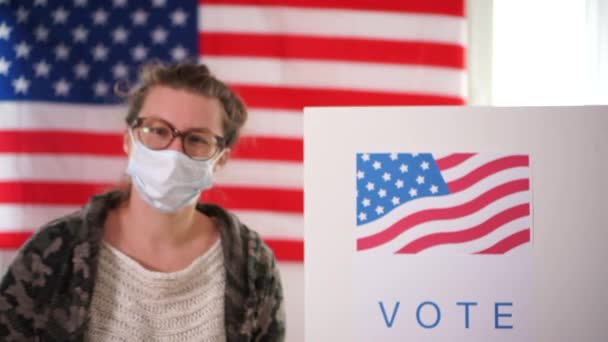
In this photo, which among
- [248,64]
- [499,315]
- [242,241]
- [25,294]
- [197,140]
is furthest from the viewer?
[248,64]

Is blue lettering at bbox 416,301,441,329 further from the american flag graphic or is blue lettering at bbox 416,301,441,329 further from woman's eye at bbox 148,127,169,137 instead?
woman's eye at bbox 148,127,169,137

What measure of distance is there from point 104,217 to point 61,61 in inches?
32.4

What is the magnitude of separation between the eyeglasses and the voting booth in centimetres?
58

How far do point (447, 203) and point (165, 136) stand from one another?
0.77 metres

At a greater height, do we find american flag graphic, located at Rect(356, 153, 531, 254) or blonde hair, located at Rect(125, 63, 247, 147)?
blonde hair, located at Rect(125, 63, 247, 147)

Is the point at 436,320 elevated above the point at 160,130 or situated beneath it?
situated beneath

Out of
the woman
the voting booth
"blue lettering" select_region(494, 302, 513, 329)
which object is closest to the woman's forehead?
the woman

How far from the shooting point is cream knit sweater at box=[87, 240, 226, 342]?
1.41m

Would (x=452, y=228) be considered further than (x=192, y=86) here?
No

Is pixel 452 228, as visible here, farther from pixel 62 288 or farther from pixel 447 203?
pixel 62 288

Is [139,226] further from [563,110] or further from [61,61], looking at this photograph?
[563,110]

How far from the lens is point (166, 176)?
1403mm

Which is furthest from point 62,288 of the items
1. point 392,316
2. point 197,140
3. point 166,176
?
point 392,316

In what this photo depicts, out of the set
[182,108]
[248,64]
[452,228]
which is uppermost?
[248,64]
